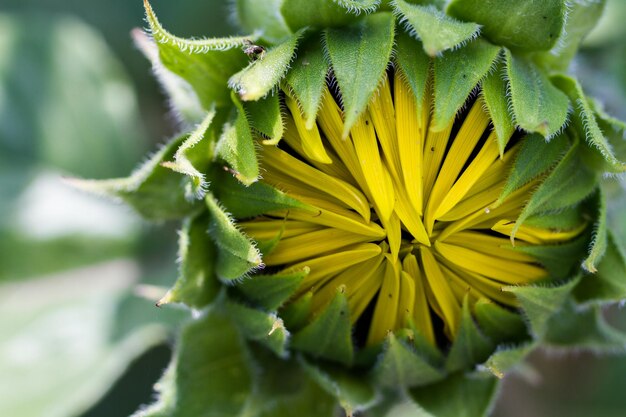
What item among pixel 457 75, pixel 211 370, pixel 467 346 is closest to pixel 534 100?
pixel 457 75

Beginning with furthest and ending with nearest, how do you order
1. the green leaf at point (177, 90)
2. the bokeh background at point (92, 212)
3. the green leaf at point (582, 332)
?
the bokeh background at point (92, 212), the green leaf at point (582, 332), the green leaf at point (177, 90)

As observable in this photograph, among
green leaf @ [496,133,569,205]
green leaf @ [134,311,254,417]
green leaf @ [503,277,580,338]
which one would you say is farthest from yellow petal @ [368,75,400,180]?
green leaf @ [134,311,254,417]

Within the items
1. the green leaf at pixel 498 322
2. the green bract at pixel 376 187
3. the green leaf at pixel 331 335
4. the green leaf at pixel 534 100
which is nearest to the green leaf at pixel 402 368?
the green bract at pixel 376 187

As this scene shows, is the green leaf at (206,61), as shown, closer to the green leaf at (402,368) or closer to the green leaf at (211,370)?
the green leaf at (211,370)

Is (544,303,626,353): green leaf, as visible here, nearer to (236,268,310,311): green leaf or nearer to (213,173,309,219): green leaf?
(236,268,310,311): green leaf

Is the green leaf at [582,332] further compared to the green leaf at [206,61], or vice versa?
the green leaf at [582,332]

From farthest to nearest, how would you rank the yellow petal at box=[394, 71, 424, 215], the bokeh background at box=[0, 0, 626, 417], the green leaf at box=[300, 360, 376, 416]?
the bokeh background at box=[0, 0, 626, 417] < the green leaf at box=[300, 360, 376, 416] < the yellow petal at box=[394, 71, 424, 215]

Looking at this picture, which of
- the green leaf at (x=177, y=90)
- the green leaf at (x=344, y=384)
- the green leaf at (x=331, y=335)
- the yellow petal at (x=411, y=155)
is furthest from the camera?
the green leaf at (x=177, y=90)
